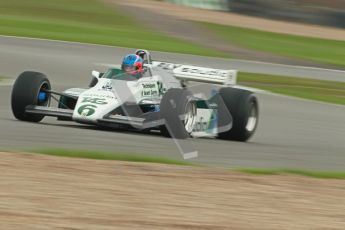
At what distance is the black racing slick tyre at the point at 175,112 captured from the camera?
11281mm

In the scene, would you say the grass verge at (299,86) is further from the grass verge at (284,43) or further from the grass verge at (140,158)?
the grass verge at (140,158)

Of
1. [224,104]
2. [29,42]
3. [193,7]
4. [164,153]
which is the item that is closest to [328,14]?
[193,7]

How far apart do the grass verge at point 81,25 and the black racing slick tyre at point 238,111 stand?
1582 centimetres

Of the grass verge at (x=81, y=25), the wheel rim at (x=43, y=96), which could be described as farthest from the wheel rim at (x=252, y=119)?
the grass verge at (x=81, y=25)

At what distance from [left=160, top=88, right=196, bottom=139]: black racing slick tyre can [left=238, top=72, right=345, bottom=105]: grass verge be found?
8871mm

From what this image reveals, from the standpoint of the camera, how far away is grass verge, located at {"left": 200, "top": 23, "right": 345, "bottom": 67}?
33.1 metres

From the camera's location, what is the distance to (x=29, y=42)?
2661 cm

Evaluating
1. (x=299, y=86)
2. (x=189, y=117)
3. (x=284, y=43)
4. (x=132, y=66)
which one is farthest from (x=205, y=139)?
(x=284, y=43)

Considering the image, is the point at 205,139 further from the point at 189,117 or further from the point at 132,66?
the point at 132,66

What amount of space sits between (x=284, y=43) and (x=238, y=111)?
23540mm

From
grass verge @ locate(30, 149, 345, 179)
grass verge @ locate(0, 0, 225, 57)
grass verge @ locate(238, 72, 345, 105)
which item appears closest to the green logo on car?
grass verge @ locate(30, 149, 345, 179)

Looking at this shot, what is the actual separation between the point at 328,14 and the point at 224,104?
2642 cm

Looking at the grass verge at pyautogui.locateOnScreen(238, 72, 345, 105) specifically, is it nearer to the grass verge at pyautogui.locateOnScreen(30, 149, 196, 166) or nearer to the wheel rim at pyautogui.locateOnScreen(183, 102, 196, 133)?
the wheel rim at pyautogui.locateOnScreen(183, 102, 196, 133)

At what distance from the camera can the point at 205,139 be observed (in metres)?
12.4
